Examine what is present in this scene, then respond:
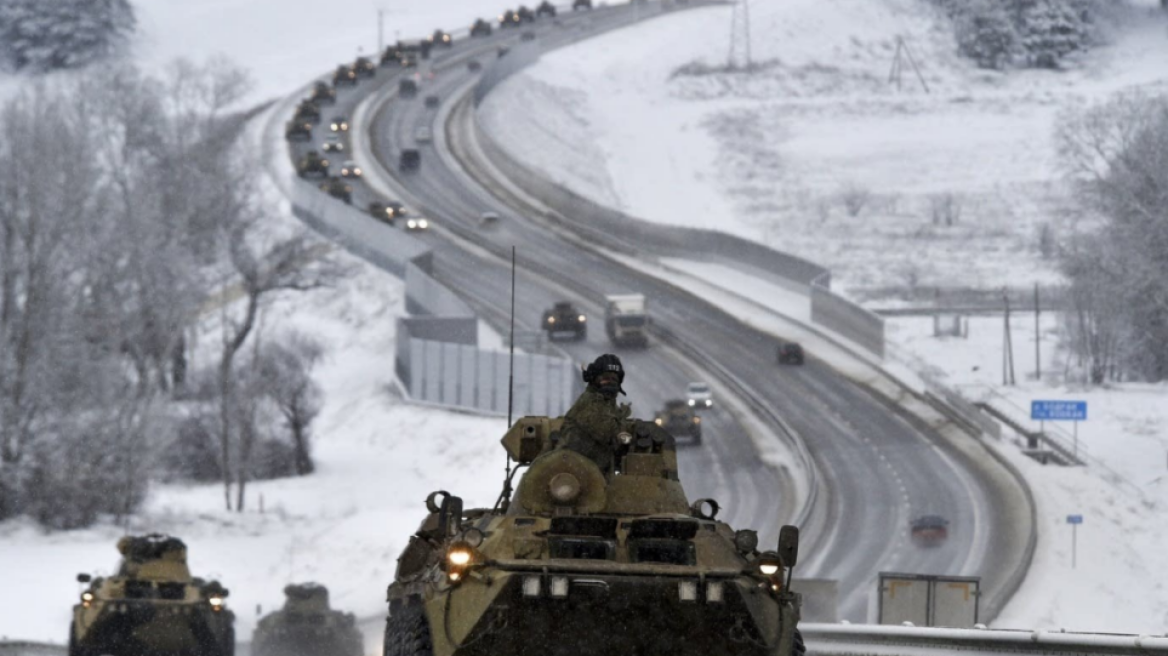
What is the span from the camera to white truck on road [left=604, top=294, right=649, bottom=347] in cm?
7056

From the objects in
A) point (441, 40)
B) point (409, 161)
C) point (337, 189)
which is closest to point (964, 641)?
point (337, 189)

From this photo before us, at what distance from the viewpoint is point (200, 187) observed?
85.0 m

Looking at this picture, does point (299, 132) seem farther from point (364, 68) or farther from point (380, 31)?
point (380, 31)

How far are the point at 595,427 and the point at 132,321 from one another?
54.4 metres

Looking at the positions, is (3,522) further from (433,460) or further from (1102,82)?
(1102,82)

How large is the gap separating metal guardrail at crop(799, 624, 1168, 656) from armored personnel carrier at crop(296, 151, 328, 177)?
260ft

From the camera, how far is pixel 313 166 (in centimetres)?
9969

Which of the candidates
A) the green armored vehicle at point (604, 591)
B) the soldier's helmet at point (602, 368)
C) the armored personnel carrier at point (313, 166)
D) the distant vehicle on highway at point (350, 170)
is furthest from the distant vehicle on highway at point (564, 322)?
the green armored vehicle at point (604, 591)

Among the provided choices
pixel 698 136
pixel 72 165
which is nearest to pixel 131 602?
pixel 72 165

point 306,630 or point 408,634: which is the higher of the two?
point 408,634

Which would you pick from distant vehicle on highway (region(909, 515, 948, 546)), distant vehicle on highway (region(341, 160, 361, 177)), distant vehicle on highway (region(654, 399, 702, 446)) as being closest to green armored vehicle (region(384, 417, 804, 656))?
distant vehicle on highway (region(909, 515, 948, 546))

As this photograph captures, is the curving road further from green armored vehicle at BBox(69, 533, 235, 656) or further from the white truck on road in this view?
green armored vehicle at BBox(69, 533, 235, 656)

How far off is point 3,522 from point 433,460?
493 inches

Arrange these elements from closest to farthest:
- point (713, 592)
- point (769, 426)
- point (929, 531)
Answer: point (713, 592)
point (929, 531)
point (769, 426)
